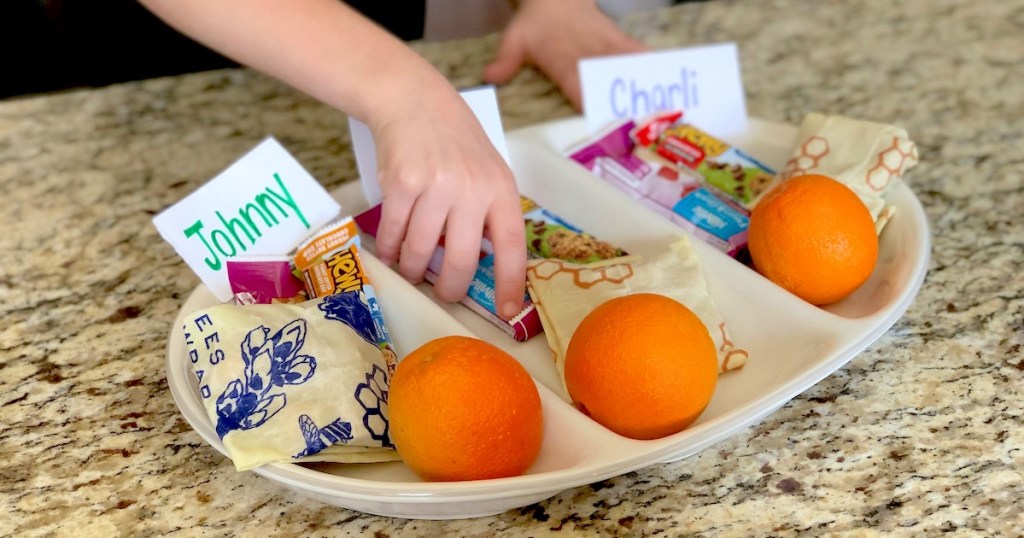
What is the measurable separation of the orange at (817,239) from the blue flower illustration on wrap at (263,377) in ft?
1.38

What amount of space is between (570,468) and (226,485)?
0.28 meters

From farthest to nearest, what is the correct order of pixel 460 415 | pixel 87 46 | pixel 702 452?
pixel 87 46 < pixel 702 452 < pixel 460 415

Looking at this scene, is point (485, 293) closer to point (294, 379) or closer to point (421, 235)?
point (421, 235)

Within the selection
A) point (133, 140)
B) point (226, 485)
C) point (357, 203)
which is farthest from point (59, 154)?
point (226, 485)

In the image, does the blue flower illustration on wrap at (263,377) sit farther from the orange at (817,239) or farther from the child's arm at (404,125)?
the orange at (817,239)

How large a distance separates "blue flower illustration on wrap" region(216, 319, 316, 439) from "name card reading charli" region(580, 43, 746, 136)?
1.73 feet

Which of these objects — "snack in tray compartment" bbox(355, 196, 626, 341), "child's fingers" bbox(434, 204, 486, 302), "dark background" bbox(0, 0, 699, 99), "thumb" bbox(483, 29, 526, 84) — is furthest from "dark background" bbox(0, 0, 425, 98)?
"child's fingers" bbox(434, 204, 486, 302)

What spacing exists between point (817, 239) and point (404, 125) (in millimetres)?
377

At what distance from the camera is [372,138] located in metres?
0.96

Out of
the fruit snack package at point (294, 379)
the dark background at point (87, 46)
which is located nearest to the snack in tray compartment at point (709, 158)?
the fruit snack package at point (294, 379)

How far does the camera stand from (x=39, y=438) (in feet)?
2.63

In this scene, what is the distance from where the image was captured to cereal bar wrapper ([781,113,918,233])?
37.6 inches

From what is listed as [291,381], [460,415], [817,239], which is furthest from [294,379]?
[817,239]

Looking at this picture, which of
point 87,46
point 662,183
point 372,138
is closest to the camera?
point 372,138
